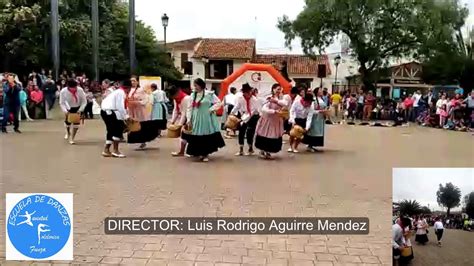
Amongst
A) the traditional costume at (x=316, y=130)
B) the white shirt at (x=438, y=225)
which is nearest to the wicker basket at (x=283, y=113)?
the traditional costume at (x=316, y=130)

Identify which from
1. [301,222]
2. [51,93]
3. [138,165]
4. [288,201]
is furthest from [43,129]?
[301,222]

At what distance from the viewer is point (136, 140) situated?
1219 cm

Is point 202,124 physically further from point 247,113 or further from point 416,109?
point 416,109

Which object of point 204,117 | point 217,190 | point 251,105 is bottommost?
point 217,190

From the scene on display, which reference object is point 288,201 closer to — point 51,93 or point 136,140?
point 136,140

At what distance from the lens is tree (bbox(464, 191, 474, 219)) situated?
8.65 feet

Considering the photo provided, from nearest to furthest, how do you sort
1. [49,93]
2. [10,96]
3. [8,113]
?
[10,96]
[8,113]
[49,93]

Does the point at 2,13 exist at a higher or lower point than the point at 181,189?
higher

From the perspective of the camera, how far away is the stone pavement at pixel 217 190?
4.70 meters

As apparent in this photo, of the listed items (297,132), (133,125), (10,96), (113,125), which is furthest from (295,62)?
(113,125)

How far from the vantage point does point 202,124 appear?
1023 centimetres

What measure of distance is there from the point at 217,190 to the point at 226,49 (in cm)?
5504

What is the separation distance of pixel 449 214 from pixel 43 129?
15.5 metres

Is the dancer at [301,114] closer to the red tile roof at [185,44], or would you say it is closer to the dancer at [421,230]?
the dancer at [421,230]
